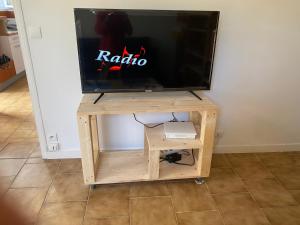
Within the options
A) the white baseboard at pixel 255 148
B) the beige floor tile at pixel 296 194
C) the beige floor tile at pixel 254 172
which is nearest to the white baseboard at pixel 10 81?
the white baseboard at pixel 255 148

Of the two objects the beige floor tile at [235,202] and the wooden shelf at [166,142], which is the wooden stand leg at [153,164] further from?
the beige floor tile at [235,202]

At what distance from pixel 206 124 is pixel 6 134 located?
2.16 m

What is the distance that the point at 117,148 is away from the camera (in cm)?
216

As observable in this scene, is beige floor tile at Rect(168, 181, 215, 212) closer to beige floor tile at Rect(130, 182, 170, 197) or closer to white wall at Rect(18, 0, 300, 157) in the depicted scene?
beige floor tile at Rect(130, 182, 170, 197)

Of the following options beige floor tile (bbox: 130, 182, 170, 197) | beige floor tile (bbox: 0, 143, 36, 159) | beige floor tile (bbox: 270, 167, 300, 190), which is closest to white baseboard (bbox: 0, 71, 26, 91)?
beige floor tile (bbox: 0, 143, 36, 159)

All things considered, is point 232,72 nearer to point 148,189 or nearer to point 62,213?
point 148,189

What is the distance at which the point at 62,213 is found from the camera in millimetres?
1551

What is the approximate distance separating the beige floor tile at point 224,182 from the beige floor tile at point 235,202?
52 millimetres

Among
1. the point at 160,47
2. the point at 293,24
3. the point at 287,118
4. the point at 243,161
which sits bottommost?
the point at 243,161

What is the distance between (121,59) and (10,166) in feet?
4.52

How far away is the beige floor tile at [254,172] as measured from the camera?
1.96 m

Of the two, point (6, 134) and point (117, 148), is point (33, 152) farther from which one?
point (117, 148)

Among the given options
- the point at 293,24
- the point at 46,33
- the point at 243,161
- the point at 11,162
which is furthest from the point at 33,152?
the point at 293,24

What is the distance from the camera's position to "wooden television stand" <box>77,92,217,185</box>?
1566 millimetres
